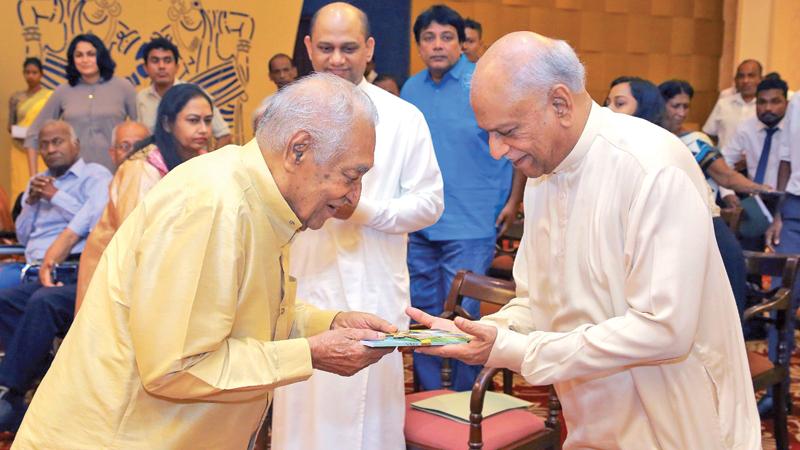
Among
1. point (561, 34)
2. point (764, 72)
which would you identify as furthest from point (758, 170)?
point (561, 34)

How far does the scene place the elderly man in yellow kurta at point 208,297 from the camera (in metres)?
1.86

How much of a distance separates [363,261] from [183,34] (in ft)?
19.8

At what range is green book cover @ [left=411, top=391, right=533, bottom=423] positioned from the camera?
10.9 ft

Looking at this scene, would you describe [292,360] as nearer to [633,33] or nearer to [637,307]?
[637,307]

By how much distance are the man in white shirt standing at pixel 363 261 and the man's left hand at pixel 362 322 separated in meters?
0.74

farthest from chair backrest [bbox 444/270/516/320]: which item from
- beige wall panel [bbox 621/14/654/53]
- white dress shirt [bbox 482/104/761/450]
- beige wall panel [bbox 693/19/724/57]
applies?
beige wall panel [bbox 693/19/724/57]

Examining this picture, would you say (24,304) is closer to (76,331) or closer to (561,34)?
(76,331)

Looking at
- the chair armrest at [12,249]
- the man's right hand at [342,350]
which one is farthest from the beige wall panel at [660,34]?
the man's right hand at [342,350]

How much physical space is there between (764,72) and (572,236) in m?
9.55

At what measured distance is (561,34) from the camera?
38.3 ft

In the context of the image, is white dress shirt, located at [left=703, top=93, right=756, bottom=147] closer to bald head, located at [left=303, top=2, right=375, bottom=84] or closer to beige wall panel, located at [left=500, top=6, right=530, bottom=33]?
beige wall panel, located at [left=500, top=6, right=530, bottom=33]

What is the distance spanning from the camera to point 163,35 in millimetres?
8680

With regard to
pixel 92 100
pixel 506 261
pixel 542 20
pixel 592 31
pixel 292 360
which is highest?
pixel 542 20

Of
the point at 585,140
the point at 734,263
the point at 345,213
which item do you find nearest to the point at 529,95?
the point at 585,140
